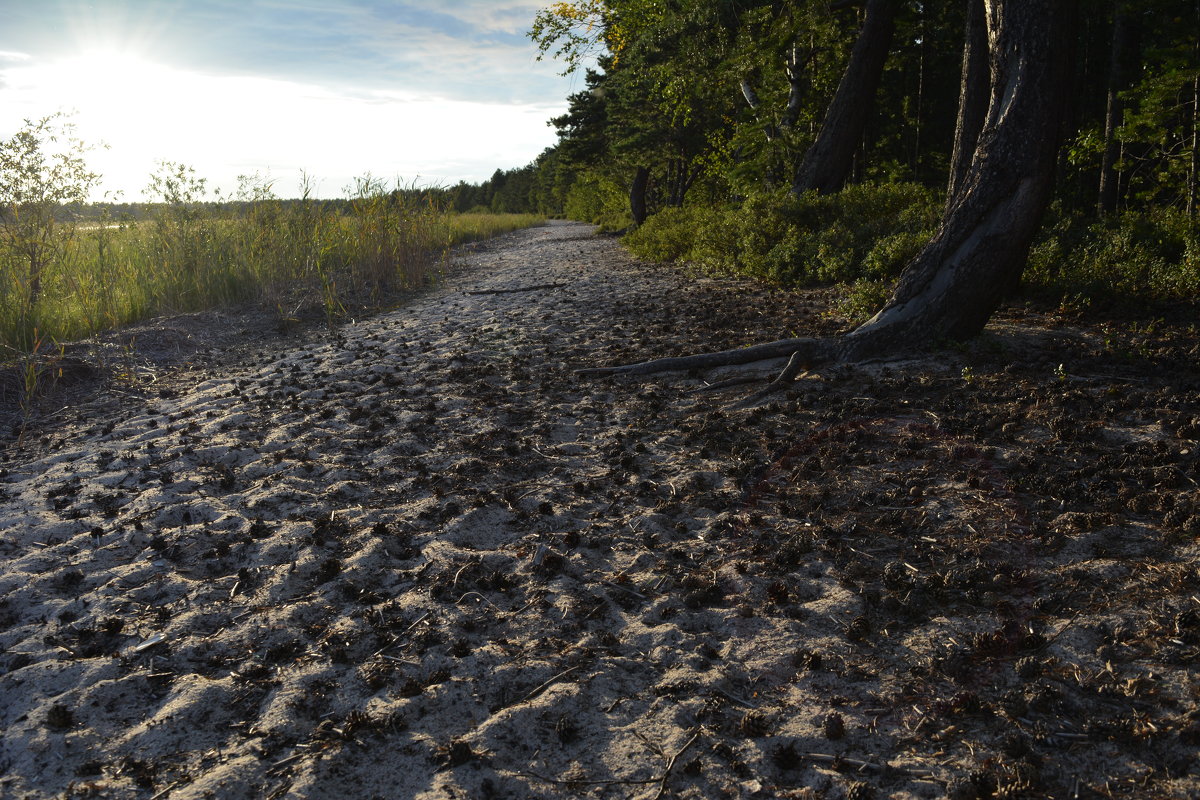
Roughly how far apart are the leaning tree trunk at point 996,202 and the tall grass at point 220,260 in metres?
7.29

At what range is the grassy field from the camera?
23.1 feet

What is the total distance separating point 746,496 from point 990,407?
1899mm

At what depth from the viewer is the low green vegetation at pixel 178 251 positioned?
6703 mm

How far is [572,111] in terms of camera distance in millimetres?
31828

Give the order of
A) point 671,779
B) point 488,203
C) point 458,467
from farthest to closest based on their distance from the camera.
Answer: point 488,203
point 458,467
point 671,779

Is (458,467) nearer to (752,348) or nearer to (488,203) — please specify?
(752,348)

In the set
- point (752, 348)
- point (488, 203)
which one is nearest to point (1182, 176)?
point (752, 348)

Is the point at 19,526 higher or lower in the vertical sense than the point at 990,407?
lower

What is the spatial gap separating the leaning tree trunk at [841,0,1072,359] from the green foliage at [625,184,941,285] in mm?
2365

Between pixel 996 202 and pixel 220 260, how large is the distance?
984 centimetres

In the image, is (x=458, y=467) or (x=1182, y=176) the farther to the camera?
(x=1182, y=176)

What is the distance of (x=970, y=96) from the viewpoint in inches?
289

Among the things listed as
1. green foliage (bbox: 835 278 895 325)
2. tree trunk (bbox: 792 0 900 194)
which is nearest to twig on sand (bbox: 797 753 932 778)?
green foliage (bbox: 835 278 895 325)

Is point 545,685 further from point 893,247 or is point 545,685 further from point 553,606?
point 893,247
